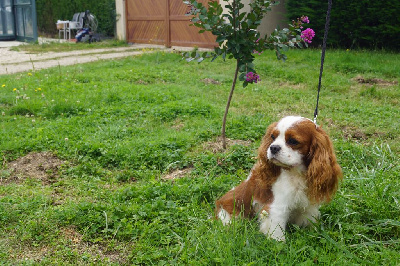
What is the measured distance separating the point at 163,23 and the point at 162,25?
11cm

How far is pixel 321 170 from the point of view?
2758mm

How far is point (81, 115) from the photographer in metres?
6.20

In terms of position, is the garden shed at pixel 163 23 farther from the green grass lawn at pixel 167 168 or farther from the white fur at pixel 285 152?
the white fur at pixel 285 152

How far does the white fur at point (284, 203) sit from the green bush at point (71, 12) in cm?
1926

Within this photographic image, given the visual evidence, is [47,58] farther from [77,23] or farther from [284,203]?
[284,203]

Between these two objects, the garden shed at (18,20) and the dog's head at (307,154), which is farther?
the garden shed at (18,20)

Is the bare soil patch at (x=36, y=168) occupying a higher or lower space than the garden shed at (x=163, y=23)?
lower

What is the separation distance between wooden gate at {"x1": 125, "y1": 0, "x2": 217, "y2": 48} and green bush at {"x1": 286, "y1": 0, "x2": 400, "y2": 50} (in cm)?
332

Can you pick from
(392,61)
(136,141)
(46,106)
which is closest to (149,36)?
(392,61)

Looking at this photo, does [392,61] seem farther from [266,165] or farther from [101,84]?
[266,165]

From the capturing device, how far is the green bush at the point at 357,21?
11.7m

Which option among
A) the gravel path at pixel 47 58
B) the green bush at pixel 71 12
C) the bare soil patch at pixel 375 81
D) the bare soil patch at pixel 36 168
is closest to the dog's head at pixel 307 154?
the bare soil patch at pixel 36 168

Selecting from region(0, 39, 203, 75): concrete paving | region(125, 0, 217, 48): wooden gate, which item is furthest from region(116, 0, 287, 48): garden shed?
region(0, 39, 203, 75): concrete paving

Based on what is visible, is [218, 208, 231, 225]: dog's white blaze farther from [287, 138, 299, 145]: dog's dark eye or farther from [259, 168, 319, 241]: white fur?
[287, 138, 299, 145]: dog's dark eye
